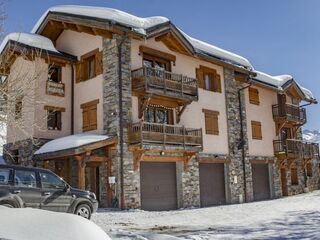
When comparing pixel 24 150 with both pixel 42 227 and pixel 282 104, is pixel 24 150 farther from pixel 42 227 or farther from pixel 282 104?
pixel 282 104

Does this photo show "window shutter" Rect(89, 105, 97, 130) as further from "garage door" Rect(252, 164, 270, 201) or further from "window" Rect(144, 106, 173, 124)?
"garage door" Rect(252, 164, 270, 201)

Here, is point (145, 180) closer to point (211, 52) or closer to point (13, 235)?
point (211, 52)

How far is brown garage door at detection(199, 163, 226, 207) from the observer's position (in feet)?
76.1

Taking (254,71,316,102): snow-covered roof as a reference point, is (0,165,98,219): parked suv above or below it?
below

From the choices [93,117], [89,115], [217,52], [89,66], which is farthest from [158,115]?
[217,52]

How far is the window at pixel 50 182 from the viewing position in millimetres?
11523

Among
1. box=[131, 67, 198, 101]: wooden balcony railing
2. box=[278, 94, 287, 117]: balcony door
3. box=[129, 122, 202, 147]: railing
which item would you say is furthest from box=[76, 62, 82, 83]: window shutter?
box=[278, 94, 287, 117]: balcony door

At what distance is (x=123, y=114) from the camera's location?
1912cm

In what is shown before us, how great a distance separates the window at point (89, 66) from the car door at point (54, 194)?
32.3 ft

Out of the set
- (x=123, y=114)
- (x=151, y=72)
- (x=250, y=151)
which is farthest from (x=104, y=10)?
(x=250, y=151)

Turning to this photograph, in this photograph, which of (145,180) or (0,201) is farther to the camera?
(145,180)

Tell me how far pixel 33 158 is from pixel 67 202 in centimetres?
923

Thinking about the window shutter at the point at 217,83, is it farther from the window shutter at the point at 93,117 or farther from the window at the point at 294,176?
the window at the point at 294,176

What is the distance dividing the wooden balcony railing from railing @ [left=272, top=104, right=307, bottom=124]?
1101 cm
